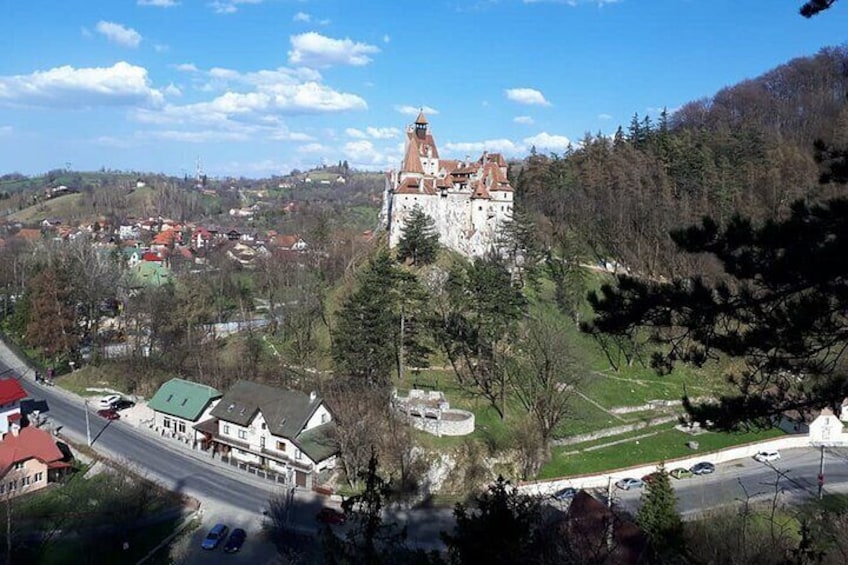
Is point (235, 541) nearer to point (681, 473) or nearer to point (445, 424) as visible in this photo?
point (445, 424)

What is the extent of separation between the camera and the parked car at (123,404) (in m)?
34.2

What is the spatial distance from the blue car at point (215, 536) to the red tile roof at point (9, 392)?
45.1 ft

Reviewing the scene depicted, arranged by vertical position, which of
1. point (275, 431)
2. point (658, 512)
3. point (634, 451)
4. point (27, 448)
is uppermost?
point (658, 512)

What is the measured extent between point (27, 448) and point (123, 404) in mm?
10023

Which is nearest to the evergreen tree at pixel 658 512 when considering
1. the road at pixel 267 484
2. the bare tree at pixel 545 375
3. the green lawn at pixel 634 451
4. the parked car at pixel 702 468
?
the road at pixel 267 484

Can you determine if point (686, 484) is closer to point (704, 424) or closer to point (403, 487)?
point (403, 487)

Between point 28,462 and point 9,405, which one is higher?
point 9,405

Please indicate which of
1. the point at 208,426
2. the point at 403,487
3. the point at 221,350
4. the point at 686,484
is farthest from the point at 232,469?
the point at 686,484

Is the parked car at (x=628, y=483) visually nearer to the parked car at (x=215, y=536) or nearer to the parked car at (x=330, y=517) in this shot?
the parked car at (x=330, y=517)

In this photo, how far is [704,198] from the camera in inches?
1769

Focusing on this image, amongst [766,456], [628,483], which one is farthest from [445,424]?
[766,456]

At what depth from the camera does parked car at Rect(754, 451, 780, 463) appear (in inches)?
1106

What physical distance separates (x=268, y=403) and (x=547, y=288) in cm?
1932

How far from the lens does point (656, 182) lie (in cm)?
4859
